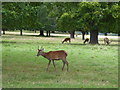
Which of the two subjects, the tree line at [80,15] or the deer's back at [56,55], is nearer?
the deer's back at [56,55]

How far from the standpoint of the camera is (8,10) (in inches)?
→ 1141

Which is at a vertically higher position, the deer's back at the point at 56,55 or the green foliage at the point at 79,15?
the green foliage at the point at 79,15

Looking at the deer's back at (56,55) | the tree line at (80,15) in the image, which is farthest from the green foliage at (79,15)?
the deer's back at (56,55)

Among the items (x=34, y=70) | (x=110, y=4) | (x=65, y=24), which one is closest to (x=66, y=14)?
(x=65, y=24)

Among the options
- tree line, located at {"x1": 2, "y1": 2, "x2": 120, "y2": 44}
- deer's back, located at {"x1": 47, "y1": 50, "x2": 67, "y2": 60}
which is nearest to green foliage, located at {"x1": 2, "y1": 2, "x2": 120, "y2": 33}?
tree line, located at {"x1": 2, "y1": 2, "x2": 120, "y2": 44}

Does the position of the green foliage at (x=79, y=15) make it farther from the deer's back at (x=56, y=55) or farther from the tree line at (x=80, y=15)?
the deer's back at (x=56, y=55)

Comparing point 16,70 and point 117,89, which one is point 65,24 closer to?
point 16,70

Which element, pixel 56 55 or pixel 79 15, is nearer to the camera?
pixel 56 55

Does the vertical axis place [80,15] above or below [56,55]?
above

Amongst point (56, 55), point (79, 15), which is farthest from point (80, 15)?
point (56, 55)

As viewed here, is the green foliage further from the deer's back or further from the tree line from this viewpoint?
the deer's back

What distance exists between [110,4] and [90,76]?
20.1m

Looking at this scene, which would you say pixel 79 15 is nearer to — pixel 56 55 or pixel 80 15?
pixel 80 15

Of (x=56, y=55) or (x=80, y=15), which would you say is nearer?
(x=56, y=55)
